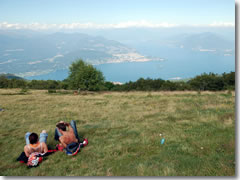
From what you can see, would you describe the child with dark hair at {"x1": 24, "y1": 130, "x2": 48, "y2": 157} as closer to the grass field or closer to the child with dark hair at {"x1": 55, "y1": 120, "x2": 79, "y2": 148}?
the grass field

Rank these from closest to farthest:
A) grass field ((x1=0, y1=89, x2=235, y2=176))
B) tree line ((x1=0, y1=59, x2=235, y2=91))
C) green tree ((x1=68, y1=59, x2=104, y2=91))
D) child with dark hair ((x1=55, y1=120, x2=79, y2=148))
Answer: grass field ((x1=0, y1=89, x2=235, y2=176)) < child with dark hair ((x1=55, y1=120, x2=79, y2=148)) < green tree ((x1=68, y1=59, x2=104, y2=91)) < tree line ((x1=0, y1=59, x2=235, y2=91))

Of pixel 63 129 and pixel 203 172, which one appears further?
pixel 63 129

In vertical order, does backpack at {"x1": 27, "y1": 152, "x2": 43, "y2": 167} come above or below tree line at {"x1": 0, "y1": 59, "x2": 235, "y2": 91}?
below

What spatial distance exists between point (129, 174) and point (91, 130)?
4.60 metres

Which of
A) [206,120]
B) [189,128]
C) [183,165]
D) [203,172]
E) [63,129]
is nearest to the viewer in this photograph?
[203,172]

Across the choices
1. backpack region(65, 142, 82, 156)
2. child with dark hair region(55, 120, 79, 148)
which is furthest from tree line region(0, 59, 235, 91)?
backpack region(65, 142, 82, 156)

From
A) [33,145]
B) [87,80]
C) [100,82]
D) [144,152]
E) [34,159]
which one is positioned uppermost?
[87,80]

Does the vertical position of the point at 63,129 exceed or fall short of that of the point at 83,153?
it exceeds it

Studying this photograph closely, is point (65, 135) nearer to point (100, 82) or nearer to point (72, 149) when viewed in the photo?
point (72, 149)

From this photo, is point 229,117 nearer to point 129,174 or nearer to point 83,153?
point 129,174

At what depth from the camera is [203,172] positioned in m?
4.22

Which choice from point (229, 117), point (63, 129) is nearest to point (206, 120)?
point (229, 117)

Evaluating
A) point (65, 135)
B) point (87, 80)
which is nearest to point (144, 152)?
point (65, 135)

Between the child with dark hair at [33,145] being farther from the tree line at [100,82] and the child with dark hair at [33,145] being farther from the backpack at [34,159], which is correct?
the tree line at [100,82]
